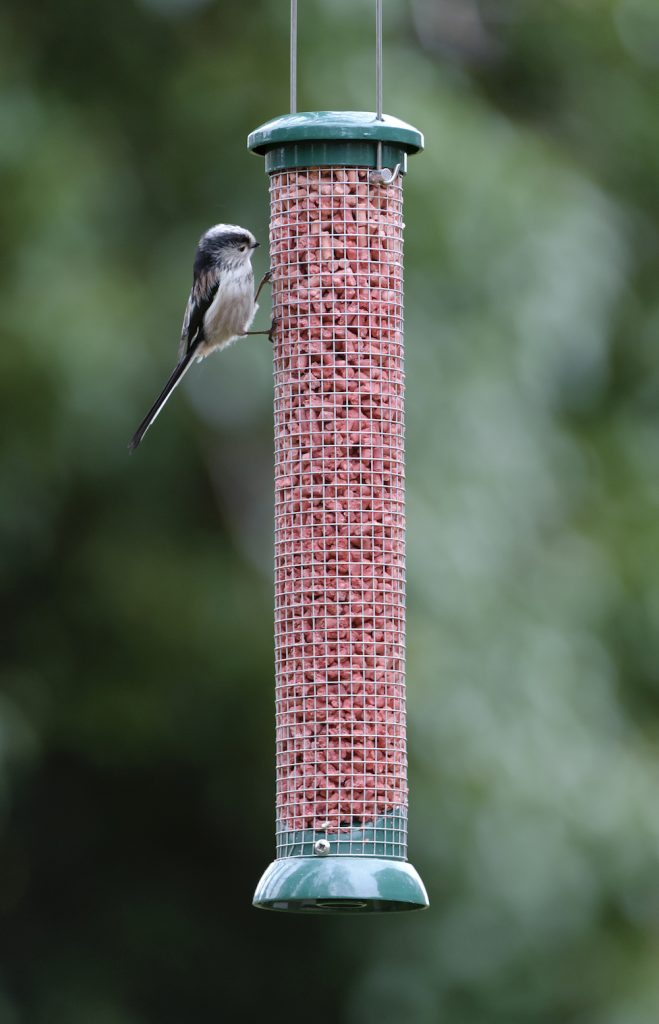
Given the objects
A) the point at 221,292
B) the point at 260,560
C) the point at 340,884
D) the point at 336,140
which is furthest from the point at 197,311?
the point at 260,560

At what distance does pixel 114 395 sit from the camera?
40.4 feet

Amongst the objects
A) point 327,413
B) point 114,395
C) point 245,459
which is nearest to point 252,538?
point 245,459

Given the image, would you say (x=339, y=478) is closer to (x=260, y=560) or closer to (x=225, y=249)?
(x=225, y=249)

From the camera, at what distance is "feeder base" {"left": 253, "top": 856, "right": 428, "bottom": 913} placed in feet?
23.5

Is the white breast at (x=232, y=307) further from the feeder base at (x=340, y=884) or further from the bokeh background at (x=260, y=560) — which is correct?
the bokeh background at (x=260, y=560)

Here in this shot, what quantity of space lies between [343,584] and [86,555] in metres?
6.33

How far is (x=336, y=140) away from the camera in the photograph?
765cm

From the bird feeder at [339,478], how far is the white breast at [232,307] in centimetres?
49

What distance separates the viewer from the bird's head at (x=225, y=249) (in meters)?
8.35

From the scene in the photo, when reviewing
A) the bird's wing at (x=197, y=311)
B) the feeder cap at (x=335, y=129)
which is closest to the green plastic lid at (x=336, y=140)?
the feeder cap at (x=335, y=129)

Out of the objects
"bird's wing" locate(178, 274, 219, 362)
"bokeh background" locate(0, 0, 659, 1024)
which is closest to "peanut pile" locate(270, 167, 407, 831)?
"bird's wing" locate(178, 274, 219, 362)

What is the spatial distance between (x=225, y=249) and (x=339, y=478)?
3.64 feet

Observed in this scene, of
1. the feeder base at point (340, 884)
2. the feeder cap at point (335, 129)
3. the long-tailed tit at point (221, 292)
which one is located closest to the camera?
the feeder base at point (340, 884)

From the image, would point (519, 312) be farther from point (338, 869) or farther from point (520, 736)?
point (338, 869)
